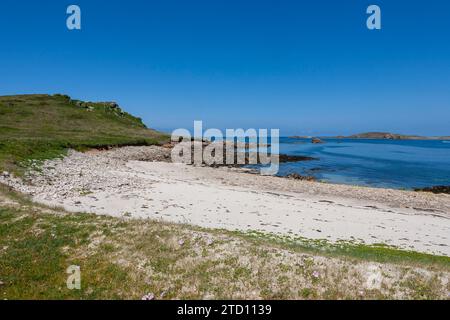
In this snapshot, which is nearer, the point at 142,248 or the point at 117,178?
the point at 142,248

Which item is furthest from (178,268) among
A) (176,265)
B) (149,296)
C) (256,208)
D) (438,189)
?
(438,189)

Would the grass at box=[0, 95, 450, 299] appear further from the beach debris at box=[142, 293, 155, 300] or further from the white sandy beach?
the white sandy beach

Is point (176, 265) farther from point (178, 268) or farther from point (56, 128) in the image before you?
point (56, 128)

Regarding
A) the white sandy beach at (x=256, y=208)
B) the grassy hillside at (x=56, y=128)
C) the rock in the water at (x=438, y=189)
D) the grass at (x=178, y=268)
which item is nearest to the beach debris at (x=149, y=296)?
the grass at (x=178, y=268)

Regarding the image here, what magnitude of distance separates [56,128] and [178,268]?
81339mm

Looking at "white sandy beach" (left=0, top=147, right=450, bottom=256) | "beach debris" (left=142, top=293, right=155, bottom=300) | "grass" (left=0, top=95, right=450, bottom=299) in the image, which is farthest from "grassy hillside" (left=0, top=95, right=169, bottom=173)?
"beach debris" (left=142, top=293, right=155, bottom=300)

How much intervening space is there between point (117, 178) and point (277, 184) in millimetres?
21359

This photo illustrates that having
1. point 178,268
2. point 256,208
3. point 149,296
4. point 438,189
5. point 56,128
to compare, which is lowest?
point 438,189

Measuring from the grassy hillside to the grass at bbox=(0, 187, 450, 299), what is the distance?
18.1 metres

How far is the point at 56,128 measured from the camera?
8081cm

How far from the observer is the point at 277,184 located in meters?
44.0
